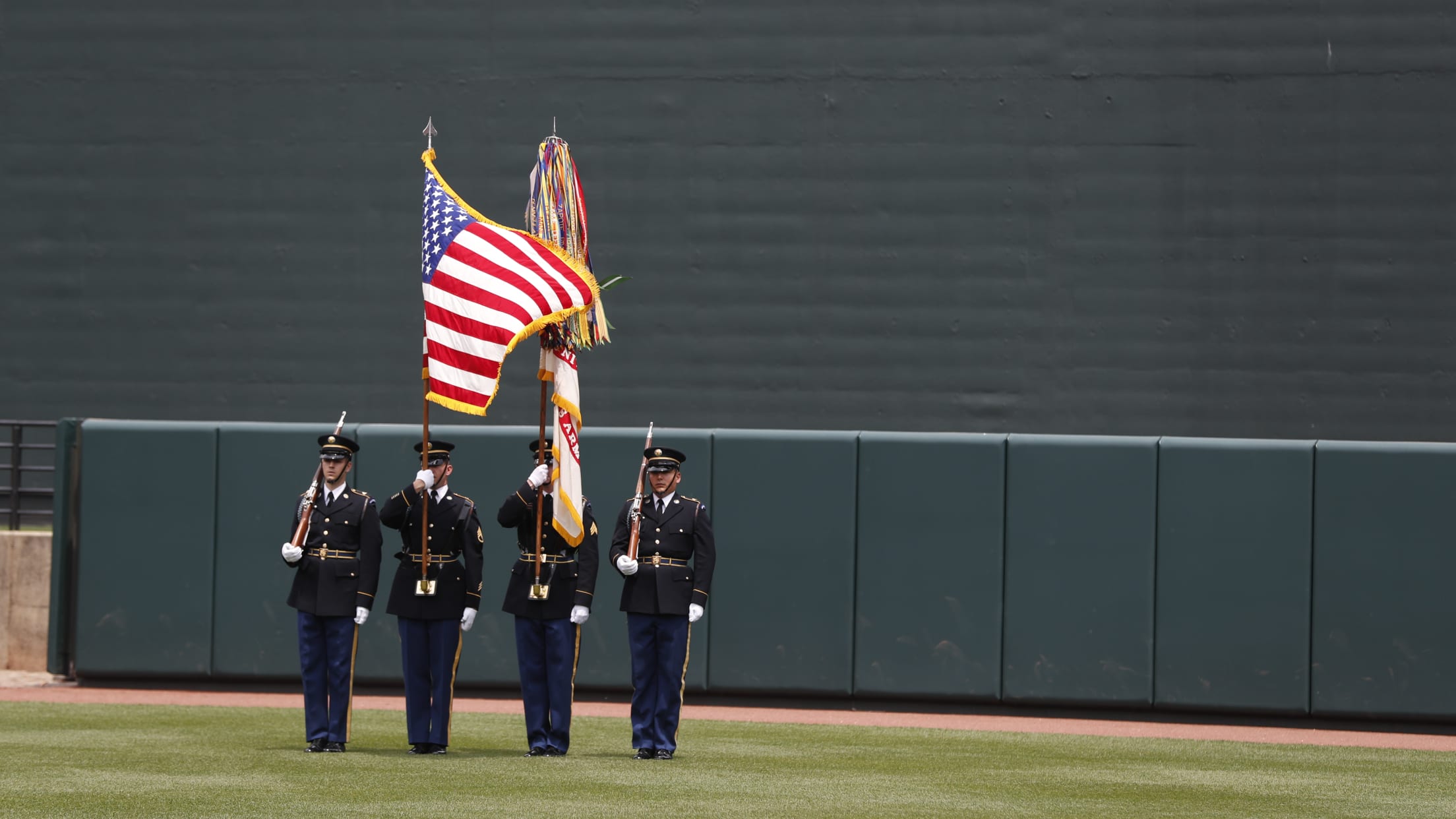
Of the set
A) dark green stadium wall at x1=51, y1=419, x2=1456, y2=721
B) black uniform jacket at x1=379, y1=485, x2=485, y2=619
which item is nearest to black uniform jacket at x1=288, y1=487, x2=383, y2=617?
black uniform jacket at x1=379, y1=485, x2=485, y2=619

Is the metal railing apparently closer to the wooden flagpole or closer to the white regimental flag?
the wooden flagpole

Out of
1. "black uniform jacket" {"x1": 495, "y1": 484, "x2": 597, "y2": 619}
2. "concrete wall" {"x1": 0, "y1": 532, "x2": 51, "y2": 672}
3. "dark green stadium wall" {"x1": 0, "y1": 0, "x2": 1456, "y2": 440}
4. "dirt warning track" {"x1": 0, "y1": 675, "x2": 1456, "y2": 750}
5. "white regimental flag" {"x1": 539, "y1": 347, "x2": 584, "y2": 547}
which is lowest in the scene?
"dirt warning track" {"x1": 0, "y1": 675, "x2": 1456, "y2": 750}

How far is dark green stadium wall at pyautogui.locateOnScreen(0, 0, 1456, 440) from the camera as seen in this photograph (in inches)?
557

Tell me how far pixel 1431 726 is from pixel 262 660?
8114 mm

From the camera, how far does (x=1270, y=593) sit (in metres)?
11.3

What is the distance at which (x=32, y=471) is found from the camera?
14469mm

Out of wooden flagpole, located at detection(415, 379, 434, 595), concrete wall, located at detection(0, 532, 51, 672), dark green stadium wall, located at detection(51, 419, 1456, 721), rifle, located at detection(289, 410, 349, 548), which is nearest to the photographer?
wooden flagpole, located at detection(415, 379, 434, 595)

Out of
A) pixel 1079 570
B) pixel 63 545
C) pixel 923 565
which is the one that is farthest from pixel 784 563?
pixel 63 545

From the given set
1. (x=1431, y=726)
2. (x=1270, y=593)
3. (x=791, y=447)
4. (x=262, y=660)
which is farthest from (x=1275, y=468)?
(x=262, y=660)

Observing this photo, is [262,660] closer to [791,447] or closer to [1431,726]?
[791,447]

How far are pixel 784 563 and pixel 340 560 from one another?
3869 millimetres

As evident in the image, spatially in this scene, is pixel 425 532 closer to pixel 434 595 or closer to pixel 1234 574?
pixel 434 595

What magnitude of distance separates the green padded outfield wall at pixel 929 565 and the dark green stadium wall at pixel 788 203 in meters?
2.70

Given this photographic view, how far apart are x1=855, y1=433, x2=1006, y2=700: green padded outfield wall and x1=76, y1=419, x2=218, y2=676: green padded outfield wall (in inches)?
168
